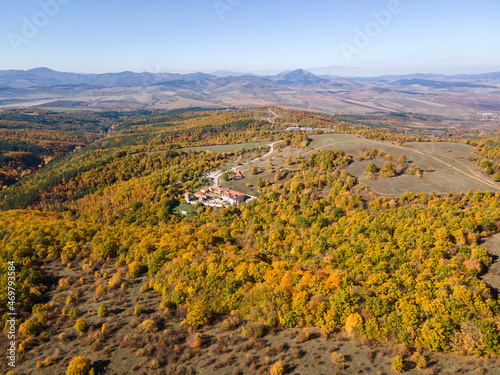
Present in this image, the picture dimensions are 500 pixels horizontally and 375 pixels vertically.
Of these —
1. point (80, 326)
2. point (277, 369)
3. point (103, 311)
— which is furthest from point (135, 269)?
point (277, 369)

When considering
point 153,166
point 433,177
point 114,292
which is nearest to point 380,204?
point 433,177

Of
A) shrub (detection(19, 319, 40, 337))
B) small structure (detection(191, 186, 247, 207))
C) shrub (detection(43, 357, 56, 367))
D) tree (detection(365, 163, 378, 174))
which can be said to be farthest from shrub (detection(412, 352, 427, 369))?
tree (detection(365, 163, 378, 174))

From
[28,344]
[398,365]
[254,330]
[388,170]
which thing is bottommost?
[28,344]

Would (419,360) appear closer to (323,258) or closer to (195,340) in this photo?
(323,258)

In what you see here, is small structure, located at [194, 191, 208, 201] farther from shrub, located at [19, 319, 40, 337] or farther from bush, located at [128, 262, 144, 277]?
shrub, located at [19, 319, 40, 337]

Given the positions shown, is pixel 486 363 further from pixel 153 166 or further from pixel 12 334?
pixel 153 166

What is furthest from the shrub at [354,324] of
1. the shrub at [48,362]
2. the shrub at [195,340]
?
the shrub at [48,362]

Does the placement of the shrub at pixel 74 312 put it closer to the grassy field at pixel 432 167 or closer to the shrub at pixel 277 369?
the shrub at pixel 277 369

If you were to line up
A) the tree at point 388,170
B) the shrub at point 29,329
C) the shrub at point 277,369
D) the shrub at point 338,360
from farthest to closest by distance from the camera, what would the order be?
the tree at point 388,170 → the shrub at point 29,329 → the shrub at point 338,360 → the shrub at point 277,369
